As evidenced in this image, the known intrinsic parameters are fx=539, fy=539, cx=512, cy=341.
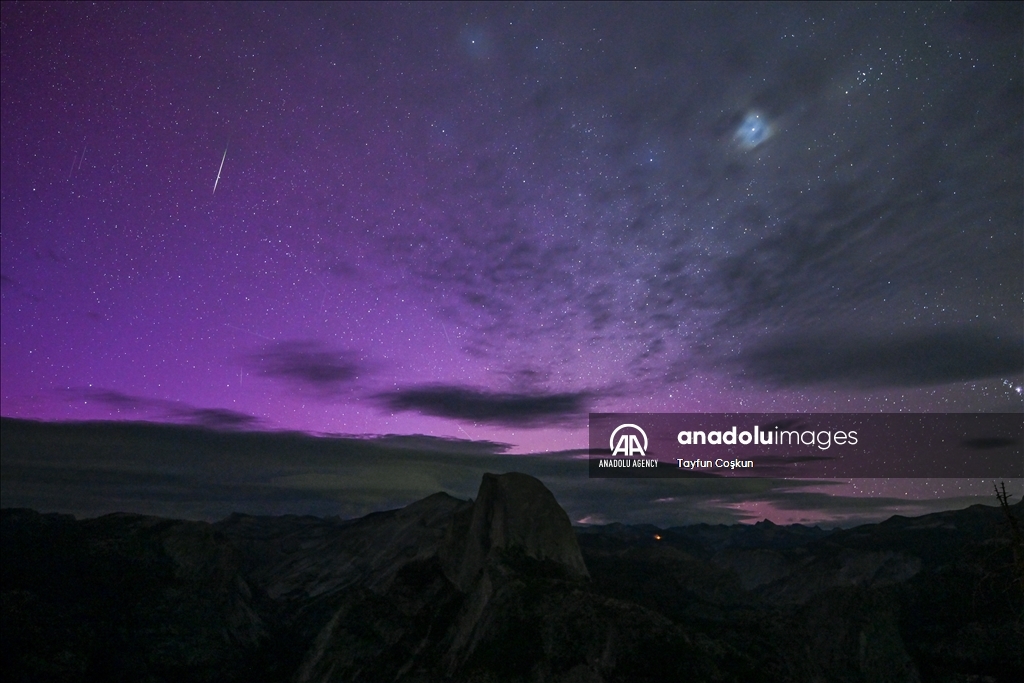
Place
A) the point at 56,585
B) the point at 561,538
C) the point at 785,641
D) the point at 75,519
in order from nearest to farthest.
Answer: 1. the point at 785,641
2. the point at 561,538
3. the point at 56,585
4. the point at 75,519

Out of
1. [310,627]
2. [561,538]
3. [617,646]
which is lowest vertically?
[310,627]

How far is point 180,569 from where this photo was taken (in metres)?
132

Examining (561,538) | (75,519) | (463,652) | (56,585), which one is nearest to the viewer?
(463,652)

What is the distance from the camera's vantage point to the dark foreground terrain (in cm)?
7525

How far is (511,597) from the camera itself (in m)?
83.2

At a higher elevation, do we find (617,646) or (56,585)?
(617,646)

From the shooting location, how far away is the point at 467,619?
89062 mm

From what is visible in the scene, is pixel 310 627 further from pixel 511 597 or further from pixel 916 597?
pixel 916 597

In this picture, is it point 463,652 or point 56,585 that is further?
point 56,585

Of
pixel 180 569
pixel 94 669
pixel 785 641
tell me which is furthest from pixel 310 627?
pixel 785 641

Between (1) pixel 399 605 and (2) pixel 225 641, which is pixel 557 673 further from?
(2) pixel 225 641

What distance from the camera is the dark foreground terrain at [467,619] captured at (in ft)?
247

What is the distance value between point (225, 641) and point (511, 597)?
246 feet

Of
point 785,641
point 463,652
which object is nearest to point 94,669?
point 463,652
